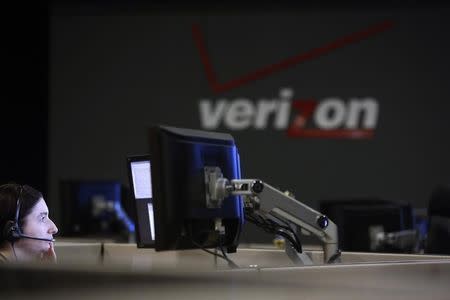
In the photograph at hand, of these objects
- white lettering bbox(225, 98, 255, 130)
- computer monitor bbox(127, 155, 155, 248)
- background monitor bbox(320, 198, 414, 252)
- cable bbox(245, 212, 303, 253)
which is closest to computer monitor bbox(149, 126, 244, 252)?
cable bbox(245, 212, 303, 253)

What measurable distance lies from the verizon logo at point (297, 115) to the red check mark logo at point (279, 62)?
0.58 ft

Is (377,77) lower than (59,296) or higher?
higher

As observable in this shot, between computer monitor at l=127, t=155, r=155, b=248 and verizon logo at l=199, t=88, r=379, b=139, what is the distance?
17.6ft

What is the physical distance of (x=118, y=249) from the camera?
3436 millimetres

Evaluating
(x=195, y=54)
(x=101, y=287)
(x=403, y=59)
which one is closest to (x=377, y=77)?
(x=403, y=59)

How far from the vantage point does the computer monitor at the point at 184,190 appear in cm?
219

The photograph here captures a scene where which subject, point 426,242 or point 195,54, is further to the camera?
point 195,54

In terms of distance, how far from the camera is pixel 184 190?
7.31ft

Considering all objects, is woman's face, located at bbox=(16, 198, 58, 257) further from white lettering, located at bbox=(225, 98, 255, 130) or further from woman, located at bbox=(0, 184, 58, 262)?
white lettering, located at bbox=(225, 98, 255, 130)

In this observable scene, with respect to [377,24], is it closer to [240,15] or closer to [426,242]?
[240,15]

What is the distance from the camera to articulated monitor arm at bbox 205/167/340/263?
7.69ft

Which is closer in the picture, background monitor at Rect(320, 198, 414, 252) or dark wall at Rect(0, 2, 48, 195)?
background monitor at Rect(320, 198, 414, 252)

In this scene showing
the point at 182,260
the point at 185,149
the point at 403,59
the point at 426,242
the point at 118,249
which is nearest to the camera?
the point at 185,149

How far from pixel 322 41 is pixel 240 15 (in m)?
0.89
